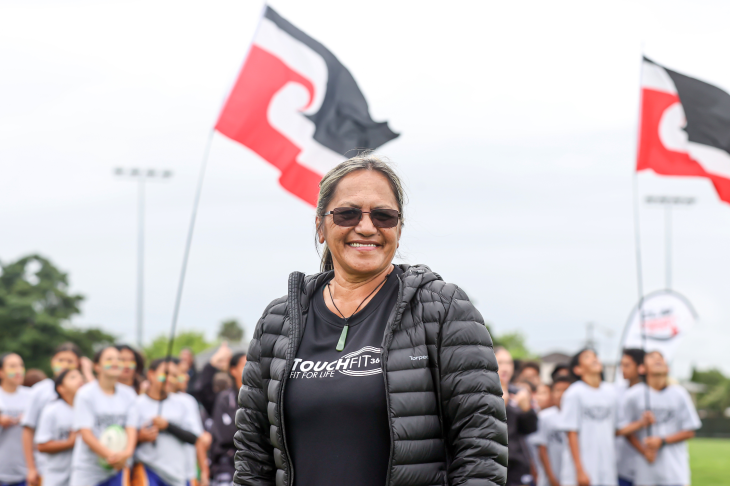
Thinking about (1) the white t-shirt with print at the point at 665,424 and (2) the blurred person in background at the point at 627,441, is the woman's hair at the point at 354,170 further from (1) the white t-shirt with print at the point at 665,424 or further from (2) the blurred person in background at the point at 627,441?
(2) the blurred person in background at the point at 627,441

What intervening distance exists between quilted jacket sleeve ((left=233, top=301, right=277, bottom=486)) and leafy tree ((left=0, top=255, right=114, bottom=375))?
46561 millimetres

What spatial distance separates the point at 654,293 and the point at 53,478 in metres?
14.3

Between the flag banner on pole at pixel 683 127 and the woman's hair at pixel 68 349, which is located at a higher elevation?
the flag banner on pole at pixel 683 127

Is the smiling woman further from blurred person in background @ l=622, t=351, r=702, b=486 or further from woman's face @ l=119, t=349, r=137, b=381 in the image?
blurred person in background @ l=622, t=351, r=702, b=486

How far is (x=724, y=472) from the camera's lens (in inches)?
1021

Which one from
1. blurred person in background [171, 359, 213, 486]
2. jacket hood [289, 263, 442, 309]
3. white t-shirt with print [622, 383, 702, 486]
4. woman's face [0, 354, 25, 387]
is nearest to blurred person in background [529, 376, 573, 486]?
white t-shirt with print [622, 383, 702, 486]

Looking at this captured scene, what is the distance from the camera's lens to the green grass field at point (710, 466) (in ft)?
73.9

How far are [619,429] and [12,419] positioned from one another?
7.21 m

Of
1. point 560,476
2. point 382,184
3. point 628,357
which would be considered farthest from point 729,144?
point 382,184

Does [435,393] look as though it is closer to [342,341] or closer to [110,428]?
[342,341]

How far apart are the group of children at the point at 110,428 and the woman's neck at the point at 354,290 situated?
5.29m

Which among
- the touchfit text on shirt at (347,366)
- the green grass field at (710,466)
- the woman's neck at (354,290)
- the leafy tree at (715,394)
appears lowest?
the leafy tree at (715,394)

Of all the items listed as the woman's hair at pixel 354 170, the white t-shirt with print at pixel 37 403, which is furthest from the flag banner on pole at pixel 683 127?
the woman's hair at pixel 354 170

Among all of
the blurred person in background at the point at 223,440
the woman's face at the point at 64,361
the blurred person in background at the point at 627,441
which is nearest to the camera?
the blurred person in background at the point at 223,440
